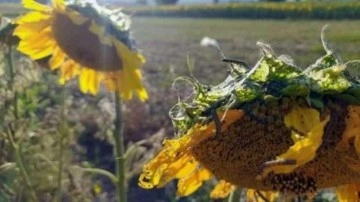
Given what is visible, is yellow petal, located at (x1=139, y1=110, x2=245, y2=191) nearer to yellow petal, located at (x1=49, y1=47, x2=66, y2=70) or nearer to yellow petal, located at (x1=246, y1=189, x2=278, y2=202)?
yellow petal, located at (x1=246, y1=189, x2=278, y2=202)

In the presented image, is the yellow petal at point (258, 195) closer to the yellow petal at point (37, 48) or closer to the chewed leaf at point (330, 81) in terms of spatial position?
the chewed leaf at point (330, 81)

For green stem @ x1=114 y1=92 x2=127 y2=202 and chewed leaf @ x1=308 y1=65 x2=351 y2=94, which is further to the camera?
green stem @ x1=114 y1=92 x2=127 y2=202

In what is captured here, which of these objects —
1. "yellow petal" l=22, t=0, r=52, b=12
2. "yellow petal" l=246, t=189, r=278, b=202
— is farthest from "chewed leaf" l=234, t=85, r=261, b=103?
"yellow petal" l=22, t=0, r=52, b=12

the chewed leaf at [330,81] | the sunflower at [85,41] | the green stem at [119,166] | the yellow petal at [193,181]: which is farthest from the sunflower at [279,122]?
the sunflower at [85,41]

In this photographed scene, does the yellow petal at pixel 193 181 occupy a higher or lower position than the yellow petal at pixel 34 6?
lower

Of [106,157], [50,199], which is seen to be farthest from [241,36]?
A: [50,199]
